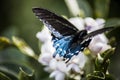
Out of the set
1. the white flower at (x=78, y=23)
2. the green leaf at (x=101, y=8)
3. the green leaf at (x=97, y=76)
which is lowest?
the green leaf at (x=97, y=76)

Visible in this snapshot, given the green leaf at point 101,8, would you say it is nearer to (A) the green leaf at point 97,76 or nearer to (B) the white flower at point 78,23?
(B) the white flower at point 78,23

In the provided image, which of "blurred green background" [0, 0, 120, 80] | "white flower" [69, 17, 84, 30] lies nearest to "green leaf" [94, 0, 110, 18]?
"blurred green background" [0, 0, 120, 80]

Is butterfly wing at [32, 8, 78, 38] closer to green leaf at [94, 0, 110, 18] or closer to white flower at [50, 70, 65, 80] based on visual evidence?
white flower at [50, 70, 65, 80]

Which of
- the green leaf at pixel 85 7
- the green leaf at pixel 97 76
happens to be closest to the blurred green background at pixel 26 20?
the green leaf at pixel 85 7

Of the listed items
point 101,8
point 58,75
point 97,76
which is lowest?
point 97,76

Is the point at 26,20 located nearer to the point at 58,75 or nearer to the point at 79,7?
the point at 79,7

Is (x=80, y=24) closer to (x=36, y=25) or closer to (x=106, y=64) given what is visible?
(x=106, y=64)

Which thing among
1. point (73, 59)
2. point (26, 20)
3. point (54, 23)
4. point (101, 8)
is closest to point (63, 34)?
point (54, 23)
